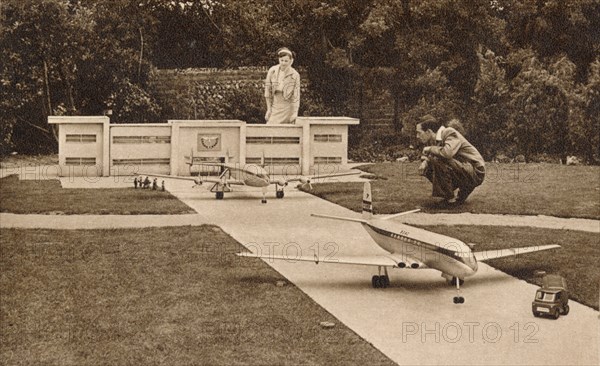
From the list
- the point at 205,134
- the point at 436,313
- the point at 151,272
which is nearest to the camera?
the point at 436,313

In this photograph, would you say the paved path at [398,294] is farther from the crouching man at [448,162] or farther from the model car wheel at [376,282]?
the crouching man at [448,162]

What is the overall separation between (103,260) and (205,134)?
1203mm

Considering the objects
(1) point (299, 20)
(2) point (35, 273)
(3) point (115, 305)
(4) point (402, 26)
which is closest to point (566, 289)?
(4) point (402, 26)

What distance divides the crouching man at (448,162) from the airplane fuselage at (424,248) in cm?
47

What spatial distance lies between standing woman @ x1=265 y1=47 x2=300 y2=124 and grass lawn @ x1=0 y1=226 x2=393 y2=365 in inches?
36.7

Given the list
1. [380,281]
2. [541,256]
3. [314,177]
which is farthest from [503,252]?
[314,177]

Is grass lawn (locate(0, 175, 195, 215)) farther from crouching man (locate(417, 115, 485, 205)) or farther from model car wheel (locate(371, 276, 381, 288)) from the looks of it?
crouching man (locate(417, 115, 485, 205))

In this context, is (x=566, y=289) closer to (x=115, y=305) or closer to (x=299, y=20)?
(x=299, y=20)

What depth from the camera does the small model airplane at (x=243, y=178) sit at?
5910 millimetres

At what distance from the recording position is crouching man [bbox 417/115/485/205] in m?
5.77

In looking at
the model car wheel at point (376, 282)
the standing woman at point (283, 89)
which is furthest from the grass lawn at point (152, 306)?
the standing woman at point (283, 89)

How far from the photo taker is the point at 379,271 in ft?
18.0

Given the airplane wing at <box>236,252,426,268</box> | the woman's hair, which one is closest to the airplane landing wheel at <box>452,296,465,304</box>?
the airplane wing at <box>236,252,426,268</box>

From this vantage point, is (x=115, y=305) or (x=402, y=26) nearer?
(x=115, y=305)
